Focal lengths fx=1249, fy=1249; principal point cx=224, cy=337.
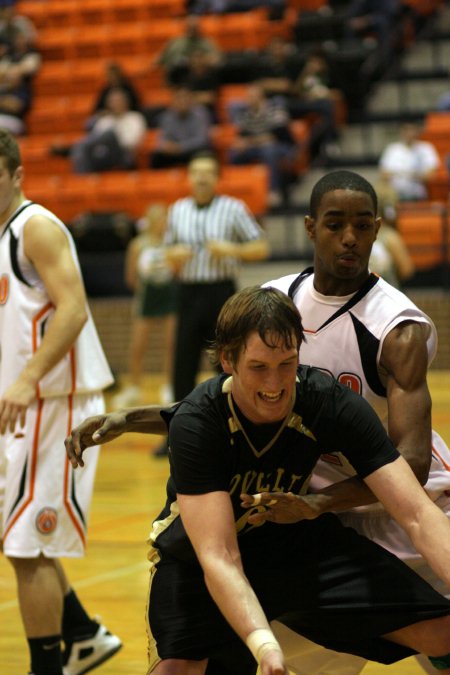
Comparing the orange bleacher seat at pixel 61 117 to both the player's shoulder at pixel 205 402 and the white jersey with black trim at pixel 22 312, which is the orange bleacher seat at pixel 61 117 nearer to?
the white jersey with black trim at pixel 22 312

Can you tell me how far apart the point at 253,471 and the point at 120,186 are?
11551 millimetres

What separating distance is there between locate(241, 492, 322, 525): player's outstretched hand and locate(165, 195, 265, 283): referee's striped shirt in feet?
18.2

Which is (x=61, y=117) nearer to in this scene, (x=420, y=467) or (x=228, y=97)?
(x=228, y=97)

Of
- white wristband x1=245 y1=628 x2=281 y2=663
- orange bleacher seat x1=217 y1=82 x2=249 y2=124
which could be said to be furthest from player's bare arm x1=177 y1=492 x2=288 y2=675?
orange bleacher seat x1=217 y1=82 x2=249 y2=124

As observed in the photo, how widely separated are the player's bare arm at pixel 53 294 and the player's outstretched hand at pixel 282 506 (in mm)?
1291

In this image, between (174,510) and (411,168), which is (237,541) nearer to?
(174,510)

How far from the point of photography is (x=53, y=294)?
4.05 m

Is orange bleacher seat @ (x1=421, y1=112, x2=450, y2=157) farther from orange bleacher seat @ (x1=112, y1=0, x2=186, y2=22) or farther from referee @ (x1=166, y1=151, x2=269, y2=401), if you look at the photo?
referee @ (x1=166, y1=151, x2=269, y2=401)

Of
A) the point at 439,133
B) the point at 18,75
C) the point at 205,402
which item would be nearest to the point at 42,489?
the point at 205,402

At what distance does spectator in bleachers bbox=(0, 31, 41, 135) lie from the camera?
16422 millimetres

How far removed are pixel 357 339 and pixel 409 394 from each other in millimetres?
236

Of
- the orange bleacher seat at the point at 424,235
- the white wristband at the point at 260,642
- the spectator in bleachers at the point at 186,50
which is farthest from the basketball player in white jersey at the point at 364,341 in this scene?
the spectator in bleachers at the point at 186,50

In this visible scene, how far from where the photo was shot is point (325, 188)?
11.1 ft

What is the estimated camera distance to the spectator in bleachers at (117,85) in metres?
15.3
